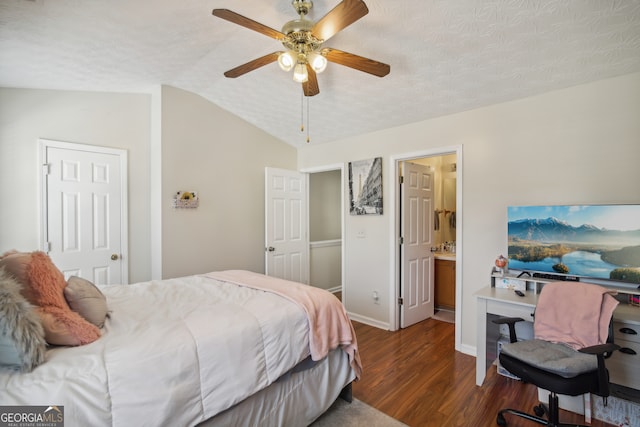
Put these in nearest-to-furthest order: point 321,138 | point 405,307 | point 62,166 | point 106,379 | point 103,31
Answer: point 106,379 < point 103,31 < point 62,166 < point 405,307 < point 321,138

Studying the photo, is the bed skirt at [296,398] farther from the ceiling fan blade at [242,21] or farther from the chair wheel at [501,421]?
the ceiling fan blade at [242,21]

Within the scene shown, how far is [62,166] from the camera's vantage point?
2805 mm

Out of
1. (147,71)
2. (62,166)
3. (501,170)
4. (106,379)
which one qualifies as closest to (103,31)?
(147,71)

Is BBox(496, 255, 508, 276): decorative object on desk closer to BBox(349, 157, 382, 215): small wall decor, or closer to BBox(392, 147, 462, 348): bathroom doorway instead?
BBox(392, 147, 462, 348): bathroom doorway

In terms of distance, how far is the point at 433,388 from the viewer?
7.57 feet

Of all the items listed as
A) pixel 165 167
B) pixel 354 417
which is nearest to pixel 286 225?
pixel 165 167

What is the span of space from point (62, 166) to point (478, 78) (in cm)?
391

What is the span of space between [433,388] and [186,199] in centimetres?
305

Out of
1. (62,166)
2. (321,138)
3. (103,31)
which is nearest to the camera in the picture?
(103,31)

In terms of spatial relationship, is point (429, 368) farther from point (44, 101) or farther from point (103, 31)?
point (44, 101)

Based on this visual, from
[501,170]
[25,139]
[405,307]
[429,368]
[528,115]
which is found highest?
[528,115]

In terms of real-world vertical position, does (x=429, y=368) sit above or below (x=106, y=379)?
below

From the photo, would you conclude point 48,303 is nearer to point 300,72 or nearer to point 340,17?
point 300,72

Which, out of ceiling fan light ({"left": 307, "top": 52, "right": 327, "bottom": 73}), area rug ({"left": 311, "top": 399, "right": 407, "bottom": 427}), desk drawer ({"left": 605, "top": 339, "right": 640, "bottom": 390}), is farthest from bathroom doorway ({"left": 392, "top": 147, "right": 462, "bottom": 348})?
ceiling fan light ({"left": 307, "top": 52, "right": 327, "bottom": 73})
